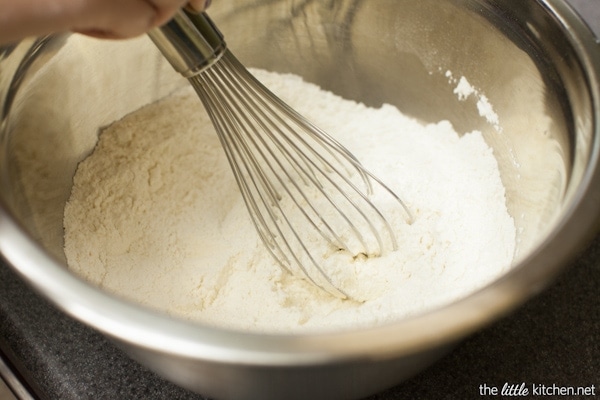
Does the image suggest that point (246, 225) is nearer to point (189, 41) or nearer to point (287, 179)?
point (287, 179)

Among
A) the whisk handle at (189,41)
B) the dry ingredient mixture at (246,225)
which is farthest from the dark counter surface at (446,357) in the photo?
A: the whisk handle at (189,41)

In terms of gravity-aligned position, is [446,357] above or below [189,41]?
below

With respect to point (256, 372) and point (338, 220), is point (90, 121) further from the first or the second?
point (256, 372)

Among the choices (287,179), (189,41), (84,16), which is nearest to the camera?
(84,16)

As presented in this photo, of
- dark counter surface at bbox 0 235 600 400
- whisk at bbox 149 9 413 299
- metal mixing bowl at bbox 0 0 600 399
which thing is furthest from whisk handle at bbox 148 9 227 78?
dark counter surface at bbox 0 235 600 400

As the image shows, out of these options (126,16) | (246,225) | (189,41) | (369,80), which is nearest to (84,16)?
(126,16)

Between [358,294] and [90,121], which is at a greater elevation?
[90,121]

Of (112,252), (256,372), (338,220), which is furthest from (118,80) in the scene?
(256,372)

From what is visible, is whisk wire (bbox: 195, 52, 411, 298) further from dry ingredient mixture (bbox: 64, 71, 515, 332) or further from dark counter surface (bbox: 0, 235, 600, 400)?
dark counter surface (bbox: 0, 235, 600, 400)
